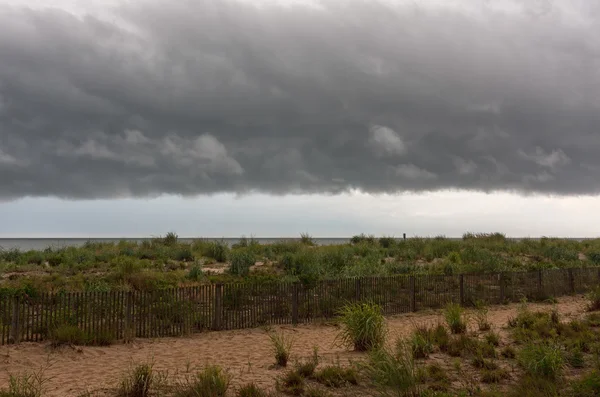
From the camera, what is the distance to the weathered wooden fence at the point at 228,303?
1377 centimetres

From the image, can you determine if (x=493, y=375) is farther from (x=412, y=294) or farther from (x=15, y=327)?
(x=15, y=327)

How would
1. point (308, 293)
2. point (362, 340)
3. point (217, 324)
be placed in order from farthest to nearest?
point (308, 293) → point (217, 324) → point (362, 340)

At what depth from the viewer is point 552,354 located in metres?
9.70

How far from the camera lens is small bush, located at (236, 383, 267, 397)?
27.2 ft

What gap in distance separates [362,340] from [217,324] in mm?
5461

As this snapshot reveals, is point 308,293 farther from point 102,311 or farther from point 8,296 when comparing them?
point 8,296

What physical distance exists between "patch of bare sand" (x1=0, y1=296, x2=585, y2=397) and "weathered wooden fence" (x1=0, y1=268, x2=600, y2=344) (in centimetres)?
46

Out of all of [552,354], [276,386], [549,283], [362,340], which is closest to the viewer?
[276,386]

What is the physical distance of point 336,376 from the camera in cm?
958

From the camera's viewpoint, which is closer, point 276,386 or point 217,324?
point 276,386

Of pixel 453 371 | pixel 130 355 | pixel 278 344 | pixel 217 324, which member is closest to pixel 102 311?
pixel 130 355

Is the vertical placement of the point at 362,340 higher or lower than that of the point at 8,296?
lower

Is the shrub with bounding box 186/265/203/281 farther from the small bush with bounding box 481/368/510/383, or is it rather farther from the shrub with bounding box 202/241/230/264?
the small bush with bounding box 481/368/510/383

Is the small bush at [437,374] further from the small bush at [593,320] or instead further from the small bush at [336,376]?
the small bush at [593,320]
